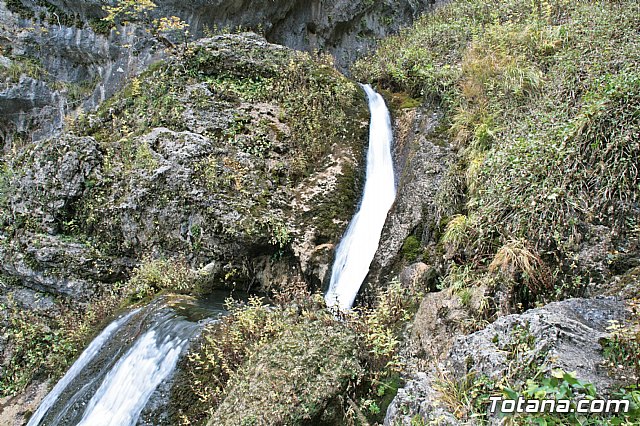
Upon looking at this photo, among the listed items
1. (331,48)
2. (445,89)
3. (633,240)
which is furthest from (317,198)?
(331,48)

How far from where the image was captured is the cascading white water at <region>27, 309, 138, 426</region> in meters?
5.89

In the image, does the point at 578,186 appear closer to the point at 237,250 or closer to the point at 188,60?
the point at 237,250

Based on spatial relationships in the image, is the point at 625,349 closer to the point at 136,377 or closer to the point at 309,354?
the point at 309,354

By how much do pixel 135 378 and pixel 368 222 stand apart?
4.04 metres

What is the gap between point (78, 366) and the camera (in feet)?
20.2

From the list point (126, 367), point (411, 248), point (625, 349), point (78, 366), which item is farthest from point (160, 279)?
point (625, 349)

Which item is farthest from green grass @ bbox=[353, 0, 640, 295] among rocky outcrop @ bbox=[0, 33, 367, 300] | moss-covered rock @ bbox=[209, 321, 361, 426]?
rocky outcrop @ bbox=[0, 33, 367, 300]

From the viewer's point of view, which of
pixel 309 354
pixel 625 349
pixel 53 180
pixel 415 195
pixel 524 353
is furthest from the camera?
pixel 53 180

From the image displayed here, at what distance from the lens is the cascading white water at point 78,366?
5895 millimetres

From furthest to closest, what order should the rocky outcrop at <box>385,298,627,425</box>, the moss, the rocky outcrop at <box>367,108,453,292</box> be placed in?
1. the rocky outcrop at <box>367,108,453,292</box>
2. the moss
3. the rocky outcrop at <box>385,298,627,425</box>

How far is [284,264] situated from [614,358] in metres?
5.45

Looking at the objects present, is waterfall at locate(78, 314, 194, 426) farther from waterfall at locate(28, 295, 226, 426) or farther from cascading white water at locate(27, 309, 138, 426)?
cascading white water at locate(27, 309, 138, 426)

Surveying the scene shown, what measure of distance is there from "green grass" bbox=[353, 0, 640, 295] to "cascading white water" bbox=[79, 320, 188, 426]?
3.43 metres

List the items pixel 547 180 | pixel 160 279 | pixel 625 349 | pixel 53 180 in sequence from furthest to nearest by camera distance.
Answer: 1. pixel 53 180
2. pixel 160 279
3. pixel 547 180
4. pixel 625 349
